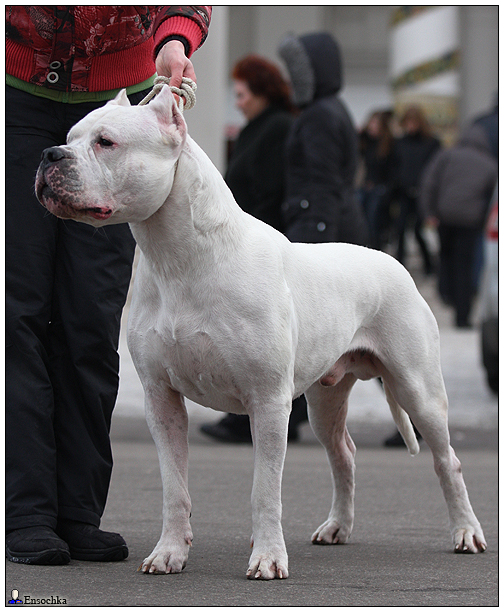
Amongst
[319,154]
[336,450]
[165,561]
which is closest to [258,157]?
[319,154]

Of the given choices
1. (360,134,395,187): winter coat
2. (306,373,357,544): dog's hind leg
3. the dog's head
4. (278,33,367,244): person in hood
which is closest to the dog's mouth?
the dog's head

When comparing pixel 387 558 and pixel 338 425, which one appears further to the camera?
pixel 338 425

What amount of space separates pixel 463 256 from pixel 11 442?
986 cm

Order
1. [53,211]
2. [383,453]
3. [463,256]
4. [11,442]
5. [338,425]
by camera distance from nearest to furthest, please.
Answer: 1. [53,211]
2. [11,442]
3. [338,425]
4. [383,453]
5. [463,256]

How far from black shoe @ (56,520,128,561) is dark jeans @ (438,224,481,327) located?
963cm

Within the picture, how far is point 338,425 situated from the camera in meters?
4.55

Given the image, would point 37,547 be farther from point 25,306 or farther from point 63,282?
point 63,282

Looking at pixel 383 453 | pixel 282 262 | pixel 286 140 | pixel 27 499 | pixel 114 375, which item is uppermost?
pixel 286 140

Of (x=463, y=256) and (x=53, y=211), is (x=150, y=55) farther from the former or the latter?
(x=463, y=256)

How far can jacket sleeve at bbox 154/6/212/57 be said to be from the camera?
3.94 m

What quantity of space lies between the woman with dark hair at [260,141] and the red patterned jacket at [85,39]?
9.99ft

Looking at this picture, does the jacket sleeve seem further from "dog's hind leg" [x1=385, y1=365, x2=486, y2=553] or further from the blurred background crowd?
the blurred background crowd

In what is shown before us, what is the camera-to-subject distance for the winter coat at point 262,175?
714 centimetres

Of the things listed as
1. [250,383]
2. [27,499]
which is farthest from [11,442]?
[250,383]
